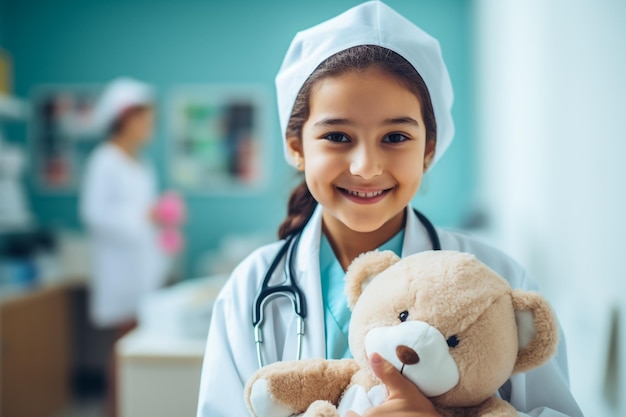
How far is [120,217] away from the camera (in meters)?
2.53

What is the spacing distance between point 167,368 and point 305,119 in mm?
847

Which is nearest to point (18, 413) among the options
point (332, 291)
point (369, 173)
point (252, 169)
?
point (252, 169)

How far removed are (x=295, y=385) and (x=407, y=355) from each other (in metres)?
0.14

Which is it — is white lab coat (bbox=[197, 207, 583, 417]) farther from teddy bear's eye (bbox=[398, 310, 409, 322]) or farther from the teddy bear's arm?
teddy bear's eye (bbox=[398, 310, 409, 322])

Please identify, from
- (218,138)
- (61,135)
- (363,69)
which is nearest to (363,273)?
(363,69)

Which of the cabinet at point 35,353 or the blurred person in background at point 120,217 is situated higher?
the blurred person in background at point 120,217

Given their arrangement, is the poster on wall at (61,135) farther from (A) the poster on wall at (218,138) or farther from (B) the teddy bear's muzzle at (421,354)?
(B) the teddy bear's muzzle at (421,354)

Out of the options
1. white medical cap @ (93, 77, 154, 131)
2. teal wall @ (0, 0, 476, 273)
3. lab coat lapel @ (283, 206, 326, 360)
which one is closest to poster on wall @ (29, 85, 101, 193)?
teal wall @ (0, 0, 476, 273)

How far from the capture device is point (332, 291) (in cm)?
78

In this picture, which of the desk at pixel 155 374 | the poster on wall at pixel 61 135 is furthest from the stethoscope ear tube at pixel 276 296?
the poster on wall at pixel 61 135

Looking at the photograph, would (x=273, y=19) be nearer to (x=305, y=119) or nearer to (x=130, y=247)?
(x=130, y=247)

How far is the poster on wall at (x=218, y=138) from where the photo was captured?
11.7 ft

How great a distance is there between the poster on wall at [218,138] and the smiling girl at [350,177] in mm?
2823

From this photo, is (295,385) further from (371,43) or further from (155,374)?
(155,374)
